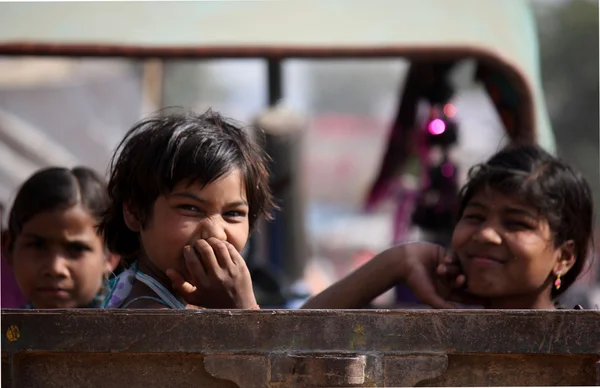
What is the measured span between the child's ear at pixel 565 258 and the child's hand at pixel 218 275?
1045mm

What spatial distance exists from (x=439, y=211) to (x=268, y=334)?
3.56 m

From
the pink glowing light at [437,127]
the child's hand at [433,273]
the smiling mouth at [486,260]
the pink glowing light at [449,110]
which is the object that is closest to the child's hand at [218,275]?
the child's hand at [433,273]

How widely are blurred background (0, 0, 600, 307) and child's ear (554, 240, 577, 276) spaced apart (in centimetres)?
50

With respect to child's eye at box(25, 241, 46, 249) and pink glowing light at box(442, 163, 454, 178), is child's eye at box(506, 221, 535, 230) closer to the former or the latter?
child's eye at box(25, 241, 46, 249)

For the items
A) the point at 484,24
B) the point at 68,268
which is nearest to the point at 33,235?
the point at 68,268

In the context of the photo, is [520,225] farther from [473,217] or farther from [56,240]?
[56,240]

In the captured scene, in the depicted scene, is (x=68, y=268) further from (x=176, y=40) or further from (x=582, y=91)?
(x=582, y=91)

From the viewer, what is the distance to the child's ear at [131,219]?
2418mm

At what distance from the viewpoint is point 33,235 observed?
300cm

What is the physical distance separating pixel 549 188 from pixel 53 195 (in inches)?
57.5

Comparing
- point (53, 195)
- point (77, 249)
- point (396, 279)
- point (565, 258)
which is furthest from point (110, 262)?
point (565, 258)

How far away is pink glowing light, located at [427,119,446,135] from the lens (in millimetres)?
5234

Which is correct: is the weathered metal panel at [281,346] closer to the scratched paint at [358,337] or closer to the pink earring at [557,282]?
the scratched paint at [358,337]

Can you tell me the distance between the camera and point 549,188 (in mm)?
→ 2818
